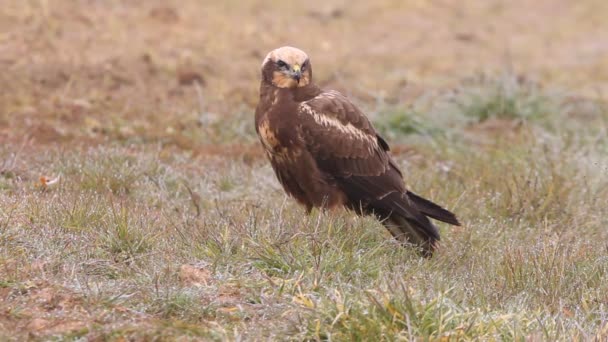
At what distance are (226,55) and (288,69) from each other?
21.0ft

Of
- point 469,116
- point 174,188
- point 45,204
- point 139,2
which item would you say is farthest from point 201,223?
point 139,2

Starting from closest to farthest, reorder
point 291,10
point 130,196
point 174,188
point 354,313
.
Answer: point 354,313, point 130,196, point 174,188, point 291,10

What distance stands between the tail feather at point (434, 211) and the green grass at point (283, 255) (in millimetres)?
236

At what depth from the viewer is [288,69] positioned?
22.6 ft

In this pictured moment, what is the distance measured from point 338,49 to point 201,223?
28.3ft

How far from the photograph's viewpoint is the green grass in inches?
189

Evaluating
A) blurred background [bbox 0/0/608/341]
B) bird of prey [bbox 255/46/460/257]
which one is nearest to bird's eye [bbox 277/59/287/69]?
bird of prey [bbox 255/46/460/257]

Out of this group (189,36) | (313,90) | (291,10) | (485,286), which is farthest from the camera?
(291,10)

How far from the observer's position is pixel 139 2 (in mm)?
14172

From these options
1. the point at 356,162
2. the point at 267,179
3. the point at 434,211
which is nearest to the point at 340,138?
the point at 356,162

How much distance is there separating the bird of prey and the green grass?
0.25m

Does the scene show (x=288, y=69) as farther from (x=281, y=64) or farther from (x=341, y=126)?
(x=341, y=126)

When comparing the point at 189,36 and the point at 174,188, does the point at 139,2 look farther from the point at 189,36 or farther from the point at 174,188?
the point at 174,188

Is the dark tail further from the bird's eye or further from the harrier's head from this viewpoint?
the bird's eye
